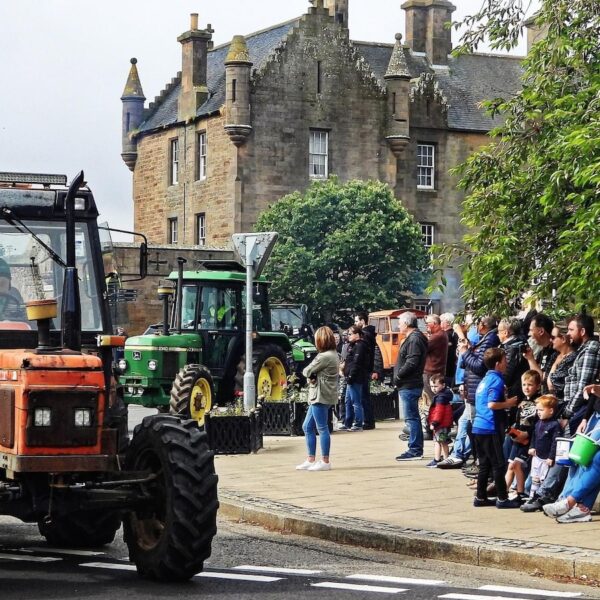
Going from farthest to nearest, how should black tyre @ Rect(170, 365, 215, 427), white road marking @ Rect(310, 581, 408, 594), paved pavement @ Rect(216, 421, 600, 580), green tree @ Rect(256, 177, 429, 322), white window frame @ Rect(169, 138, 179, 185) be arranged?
white window frame @ Rect(169, 138, 179, 185) → green tree @ Rect(256, 177, 429, 322) → black tyre @ Rect(170, 365, 215, 427) → paved pavement @ Rect(216, 421, 600, 580) → white road marking @ Rect(310, 581, 408, 594)

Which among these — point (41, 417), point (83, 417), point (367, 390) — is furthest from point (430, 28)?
point (41, 417)

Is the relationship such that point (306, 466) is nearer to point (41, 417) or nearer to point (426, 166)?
point (41, 417)

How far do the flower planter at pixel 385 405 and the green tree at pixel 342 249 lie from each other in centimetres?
2662

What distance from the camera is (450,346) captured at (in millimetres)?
21094

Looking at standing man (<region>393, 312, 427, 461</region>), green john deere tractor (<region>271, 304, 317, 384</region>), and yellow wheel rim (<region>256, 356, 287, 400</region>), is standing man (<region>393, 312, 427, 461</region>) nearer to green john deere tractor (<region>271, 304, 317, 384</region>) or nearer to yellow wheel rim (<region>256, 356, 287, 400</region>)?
yellow wheel rim (<region>256, 356, 287, 400</region>)

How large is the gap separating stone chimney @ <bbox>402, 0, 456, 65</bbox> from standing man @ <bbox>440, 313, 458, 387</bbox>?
49.6 meters

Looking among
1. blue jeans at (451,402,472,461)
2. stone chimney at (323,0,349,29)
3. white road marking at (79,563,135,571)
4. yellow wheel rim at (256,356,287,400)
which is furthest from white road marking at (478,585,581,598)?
stone chimney at (323,0,349,29)

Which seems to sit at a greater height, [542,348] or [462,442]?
[542,348]

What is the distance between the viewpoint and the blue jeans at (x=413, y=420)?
18828 mm

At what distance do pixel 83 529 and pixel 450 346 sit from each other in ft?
33.4

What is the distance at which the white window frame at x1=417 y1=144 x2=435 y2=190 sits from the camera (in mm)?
66000

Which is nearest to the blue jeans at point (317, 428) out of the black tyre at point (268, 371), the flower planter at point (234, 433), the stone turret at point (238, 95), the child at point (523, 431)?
the flower planter at point (234, 433)

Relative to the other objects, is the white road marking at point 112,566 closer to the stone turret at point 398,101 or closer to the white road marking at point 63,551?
the white road marking at point 63,551

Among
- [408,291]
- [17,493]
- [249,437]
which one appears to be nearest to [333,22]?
[408,291]
